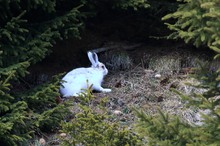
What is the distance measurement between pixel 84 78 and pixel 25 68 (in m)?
1.26

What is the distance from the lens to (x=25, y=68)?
457cm

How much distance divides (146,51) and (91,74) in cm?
121

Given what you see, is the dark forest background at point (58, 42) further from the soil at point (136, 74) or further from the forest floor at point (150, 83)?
the forest floor at point (150, 83)

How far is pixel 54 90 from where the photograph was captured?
16.6 feet

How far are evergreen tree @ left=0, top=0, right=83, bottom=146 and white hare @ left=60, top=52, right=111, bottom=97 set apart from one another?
18.9 inches

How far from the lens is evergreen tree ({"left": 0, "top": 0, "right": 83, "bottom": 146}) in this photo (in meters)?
4.30

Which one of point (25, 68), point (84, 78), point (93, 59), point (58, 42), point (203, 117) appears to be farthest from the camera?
point (58, 42)

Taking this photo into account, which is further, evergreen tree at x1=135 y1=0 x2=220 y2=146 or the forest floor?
the forest floor

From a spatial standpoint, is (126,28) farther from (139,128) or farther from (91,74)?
(139,128)

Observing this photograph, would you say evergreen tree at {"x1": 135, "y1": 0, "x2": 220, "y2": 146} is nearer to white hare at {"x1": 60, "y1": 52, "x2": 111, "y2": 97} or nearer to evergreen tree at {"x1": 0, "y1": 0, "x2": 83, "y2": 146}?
evergreen tree at {"x1": 0, "y1": 0, "x2": 83, "y2": 146}

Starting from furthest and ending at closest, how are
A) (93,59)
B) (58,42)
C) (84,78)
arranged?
(58,42), (93,59), (84,78)

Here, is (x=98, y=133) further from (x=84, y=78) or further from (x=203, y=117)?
(x=84, y=78)

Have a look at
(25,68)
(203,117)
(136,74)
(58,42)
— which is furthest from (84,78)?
(203,117)

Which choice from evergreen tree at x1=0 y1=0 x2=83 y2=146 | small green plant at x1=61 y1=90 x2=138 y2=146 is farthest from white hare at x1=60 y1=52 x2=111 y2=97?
small green plant at x1=61 y1=90 x2=138 y2=146
